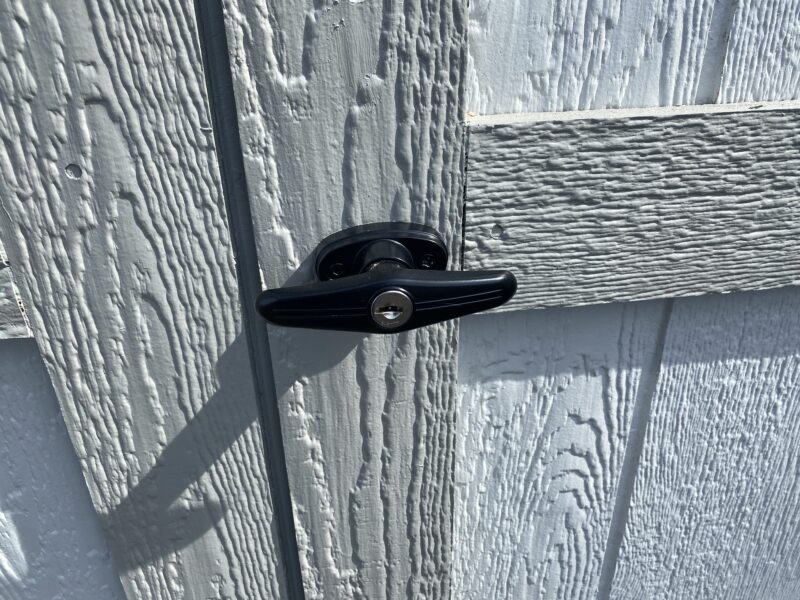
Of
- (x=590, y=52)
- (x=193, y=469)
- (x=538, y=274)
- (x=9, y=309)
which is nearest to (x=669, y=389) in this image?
(x=538, y=274)

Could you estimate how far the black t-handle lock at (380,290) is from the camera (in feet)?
1.31

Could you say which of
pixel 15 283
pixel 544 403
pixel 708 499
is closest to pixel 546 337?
pixel 544 403

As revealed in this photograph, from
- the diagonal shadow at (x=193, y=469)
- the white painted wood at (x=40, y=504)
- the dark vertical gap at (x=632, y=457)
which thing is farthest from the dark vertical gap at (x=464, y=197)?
the white painted wood at (x=40, y=504)

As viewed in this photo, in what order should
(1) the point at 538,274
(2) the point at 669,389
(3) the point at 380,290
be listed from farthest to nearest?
(2) the point at 669,389 < (1) the point at 538,274 < (3) the point at 380,290

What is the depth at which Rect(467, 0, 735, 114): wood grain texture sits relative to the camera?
427 millimetres

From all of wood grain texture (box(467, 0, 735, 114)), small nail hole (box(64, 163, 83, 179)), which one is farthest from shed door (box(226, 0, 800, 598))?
small nail hole (box(64, 163, 83, 179))

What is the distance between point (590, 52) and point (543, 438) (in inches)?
14.0

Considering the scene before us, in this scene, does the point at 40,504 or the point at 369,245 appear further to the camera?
the point at 40,504

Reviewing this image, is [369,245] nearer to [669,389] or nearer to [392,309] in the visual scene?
[392,309]

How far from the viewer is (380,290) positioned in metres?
0.40

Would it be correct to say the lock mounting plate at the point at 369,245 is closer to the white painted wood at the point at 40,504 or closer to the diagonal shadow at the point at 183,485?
the diagonal shadow at the point at 183,485

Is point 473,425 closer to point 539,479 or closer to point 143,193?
point 539,479

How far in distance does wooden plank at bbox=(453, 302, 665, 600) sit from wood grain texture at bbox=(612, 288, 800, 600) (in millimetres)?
38

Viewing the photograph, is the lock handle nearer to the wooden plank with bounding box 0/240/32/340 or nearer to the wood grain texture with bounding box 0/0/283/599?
the wood grain texture with bounding box 0/0/283/599
